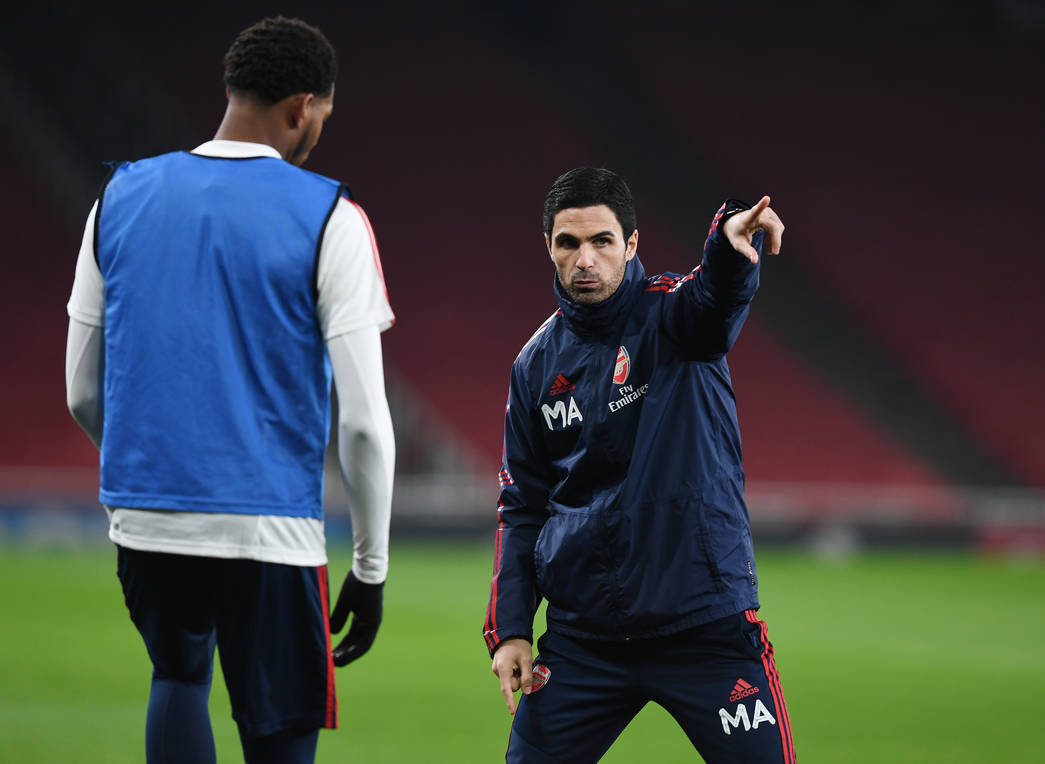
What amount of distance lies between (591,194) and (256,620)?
4.80ft

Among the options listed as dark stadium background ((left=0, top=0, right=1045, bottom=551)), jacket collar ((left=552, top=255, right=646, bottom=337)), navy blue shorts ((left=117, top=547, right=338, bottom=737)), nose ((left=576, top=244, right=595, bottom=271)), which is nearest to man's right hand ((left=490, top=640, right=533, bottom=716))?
navy blue shorts ((left=117, top=547, right=338, bottom=737))

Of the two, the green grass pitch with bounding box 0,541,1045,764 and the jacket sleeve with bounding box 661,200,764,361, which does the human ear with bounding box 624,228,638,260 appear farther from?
the green grass pitch with bounding box 0,541,1045,764

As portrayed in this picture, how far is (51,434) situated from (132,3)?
29.5 ft

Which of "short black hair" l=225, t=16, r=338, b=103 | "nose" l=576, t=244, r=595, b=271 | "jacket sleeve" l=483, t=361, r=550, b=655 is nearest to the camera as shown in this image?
"short black hair" l=225, t=16, r=338, b=103

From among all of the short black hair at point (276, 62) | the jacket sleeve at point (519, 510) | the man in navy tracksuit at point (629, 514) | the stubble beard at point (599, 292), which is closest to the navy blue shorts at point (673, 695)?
the man in navy tracksuit at point (629, 514)

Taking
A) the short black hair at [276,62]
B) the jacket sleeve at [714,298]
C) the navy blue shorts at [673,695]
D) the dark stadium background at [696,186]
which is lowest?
the navy blue shorts at [673,695]

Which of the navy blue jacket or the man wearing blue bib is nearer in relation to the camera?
the man wearing blue bib

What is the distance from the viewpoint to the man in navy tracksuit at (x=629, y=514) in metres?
3.32

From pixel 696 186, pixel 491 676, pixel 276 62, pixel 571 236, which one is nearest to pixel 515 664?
pixel 571 236

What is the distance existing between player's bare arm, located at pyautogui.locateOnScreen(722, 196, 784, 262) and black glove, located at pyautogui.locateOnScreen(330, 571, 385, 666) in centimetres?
118

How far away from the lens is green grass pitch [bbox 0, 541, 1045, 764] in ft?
21.3

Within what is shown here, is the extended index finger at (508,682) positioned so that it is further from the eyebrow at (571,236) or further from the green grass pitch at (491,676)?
the green grass pitch at (491,676)

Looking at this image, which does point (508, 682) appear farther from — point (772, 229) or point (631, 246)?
point (772, 229)

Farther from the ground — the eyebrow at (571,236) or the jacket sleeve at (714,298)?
the eyebrow at (571,236)
